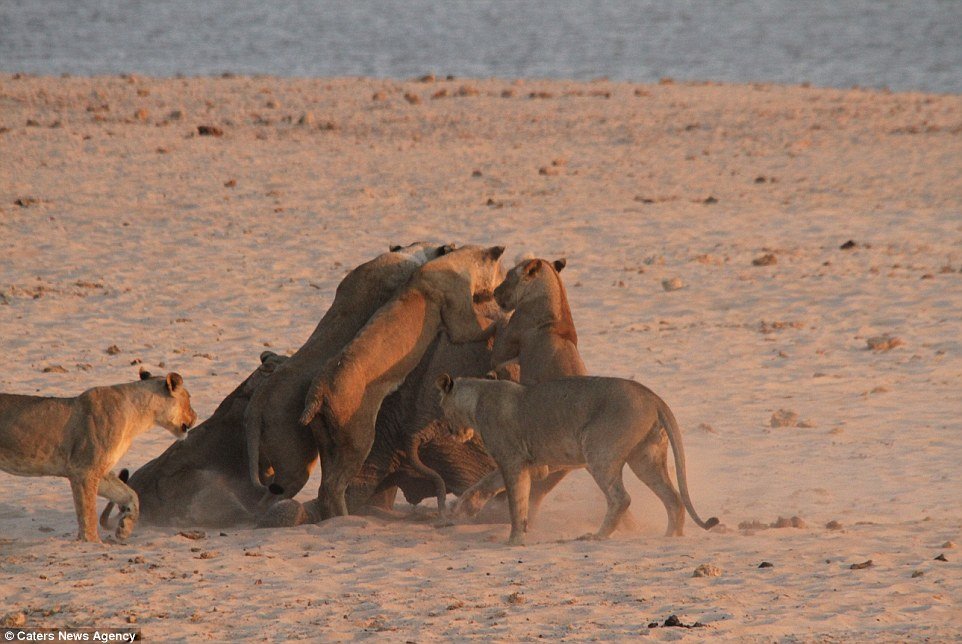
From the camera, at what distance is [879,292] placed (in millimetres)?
15539

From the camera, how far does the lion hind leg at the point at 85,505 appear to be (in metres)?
8.20

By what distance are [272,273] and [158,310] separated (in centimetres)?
174

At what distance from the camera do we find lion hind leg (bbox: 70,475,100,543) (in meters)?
8.20

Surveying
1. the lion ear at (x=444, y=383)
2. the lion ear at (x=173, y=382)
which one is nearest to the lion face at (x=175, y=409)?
the lion ear at (x=173, y=382)

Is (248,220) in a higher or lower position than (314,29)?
lower

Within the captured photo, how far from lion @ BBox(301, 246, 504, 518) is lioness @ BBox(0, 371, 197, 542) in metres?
0.88

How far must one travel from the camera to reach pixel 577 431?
848cm

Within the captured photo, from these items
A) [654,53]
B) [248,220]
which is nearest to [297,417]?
[248,220]

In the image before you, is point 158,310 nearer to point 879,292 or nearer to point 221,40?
point 879,292

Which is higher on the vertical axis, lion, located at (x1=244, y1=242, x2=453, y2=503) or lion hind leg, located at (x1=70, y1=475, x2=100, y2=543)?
lion, located at (x1=244, y1=242, x2=453, y2=503)

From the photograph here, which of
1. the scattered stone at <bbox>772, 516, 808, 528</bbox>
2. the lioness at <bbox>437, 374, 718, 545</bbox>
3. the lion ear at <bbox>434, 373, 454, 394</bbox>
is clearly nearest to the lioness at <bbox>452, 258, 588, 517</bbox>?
the lioness at <bbox>437, 374, 718, 545</bbox>

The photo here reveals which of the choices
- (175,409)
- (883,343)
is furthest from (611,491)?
(883,343)

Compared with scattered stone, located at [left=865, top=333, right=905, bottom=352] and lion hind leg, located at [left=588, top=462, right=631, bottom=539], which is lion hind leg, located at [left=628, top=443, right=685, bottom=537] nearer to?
lion hind leg, located at [left=588, top=462, right=631, bottom=539]

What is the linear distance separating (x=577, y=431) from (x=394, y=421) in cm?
133
